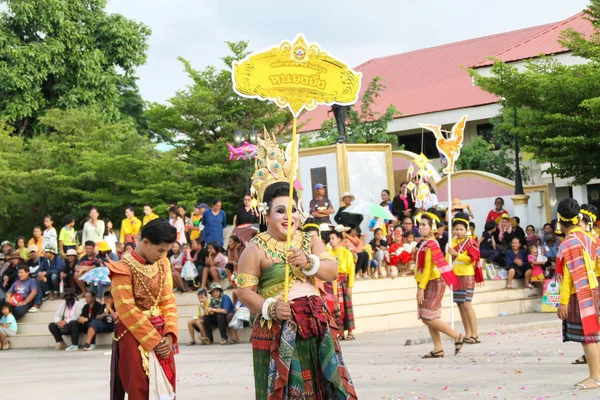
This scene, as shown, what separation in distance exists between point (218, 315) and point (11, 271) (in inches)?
241

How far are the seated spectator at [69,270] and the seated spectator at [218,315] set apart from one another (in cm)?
417

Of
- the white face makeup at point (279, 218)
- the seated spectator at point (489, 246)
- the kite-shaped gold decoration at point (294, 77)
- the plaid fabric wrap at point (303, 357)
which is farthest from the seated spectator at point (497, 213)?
the plaid fabric wrap at point (303, 357)

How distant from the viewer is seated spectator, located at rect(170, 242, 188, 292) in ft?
64.1

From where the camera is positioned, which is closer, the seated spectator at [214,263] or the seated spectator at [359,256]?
the seated spectator at [214,263]

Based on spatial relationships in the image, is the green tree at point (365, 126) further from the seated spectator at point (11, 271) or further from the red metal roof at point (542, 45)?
the seated spectator at point (11, 271)

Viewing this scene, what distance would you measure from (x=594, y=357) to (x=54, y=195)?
25762mm

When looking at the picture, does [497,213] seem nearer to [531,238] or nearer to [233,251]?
[531,238]

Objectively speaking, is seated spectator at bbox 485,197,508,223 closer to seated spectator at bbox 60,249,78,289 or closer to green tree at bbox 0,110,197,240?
seated spectator at bbox 60,249,78,289

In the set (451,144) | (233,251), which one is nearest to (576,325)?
(451,144)

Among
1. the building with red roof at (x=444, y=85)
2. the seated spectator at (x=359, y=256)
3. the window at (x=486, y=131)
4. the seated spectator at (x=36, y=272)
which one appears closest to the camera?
the seated spectator at (x=359, y=256)

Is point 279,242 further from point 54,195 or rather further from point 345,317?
point 54,195

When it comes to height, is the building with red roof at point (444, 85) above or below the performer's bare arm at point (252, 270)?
above

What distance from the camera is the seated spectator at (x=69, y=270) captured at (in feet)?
67.2

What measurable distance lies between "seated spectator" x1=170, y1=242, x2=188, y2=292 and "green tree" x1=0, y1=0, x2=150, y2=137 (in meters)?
20.9
